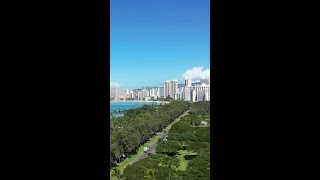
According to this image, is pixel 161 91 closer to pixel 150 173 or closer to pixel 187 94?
pixel 187 94

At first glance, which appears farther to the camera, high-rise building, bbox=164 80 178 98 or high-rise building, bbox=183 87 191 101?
high-rise building, bbox=164 80 178 98

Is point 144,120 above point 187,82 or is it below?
below

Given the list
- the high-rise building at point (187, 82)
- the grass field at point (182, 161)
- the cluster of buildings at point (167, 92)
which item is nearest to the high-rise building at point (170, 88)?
the cluster of buildings at point (167, 92)

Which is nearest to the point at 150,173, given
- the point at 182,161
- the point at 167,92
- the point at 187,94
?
the point at 182,161

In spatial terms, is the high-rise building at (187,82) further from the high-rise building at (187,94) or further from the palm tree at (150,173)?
the palm tree at (150,173)

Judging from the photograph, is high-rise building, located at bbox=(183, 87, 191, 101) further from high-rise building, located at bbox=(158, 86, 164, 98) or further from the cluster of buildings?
high-rise building, located at bbox=(158, 86, 164, 98)

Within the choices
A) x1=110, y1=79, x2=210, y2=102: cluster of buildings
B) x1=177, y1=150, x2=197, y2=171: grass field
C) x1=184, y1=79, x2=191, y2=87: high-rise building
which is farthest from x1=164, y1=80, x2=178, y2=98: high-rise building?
x1=177, y1=150, x2=197, y2=171: grass field
